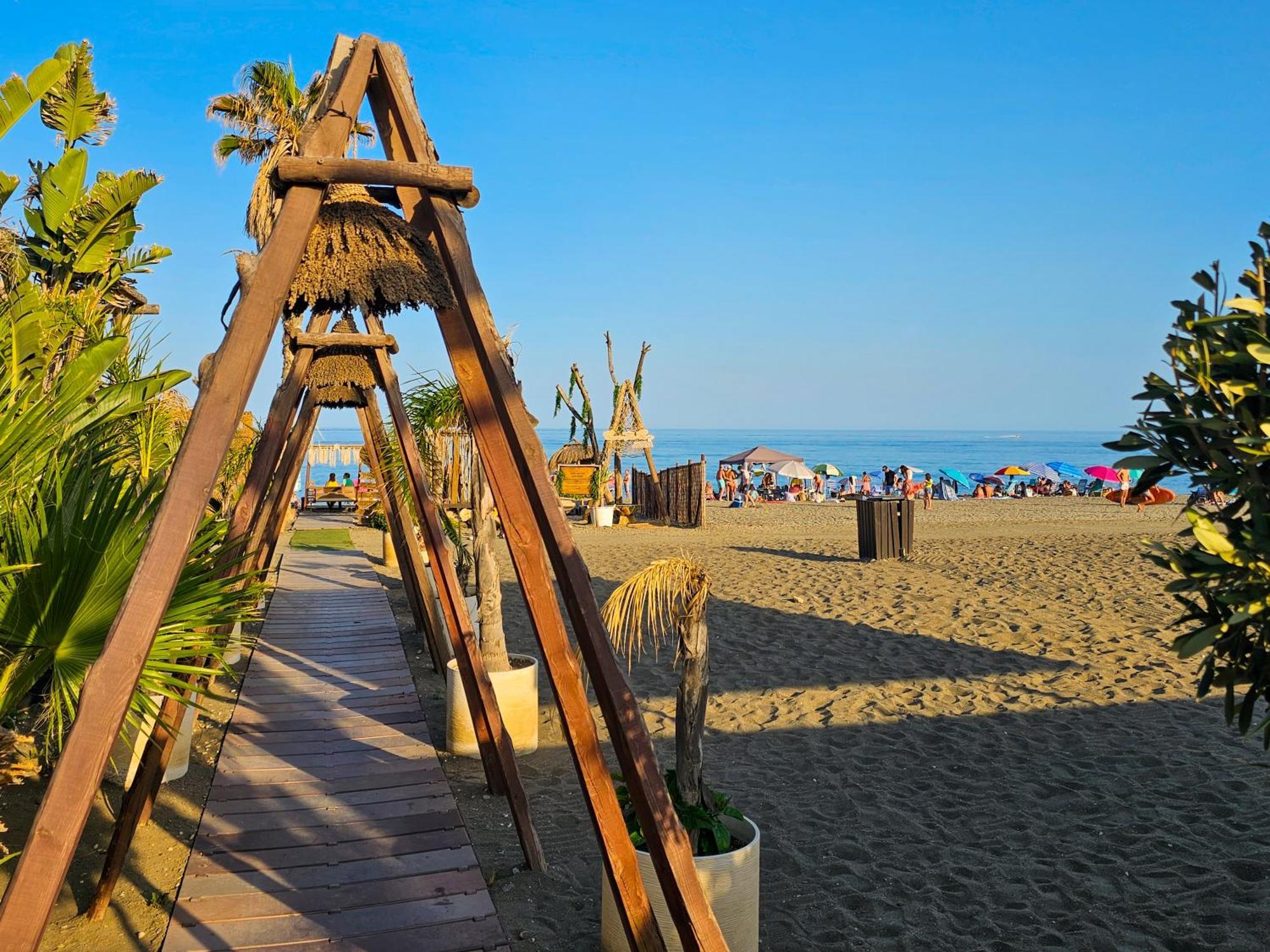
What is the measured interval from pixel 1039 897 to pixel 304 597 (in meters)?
10.1

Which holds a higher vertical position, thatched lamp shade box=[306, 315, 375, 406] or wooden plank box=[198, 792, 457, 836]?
thatched lamp shade box=[306, 315, 375, 406]

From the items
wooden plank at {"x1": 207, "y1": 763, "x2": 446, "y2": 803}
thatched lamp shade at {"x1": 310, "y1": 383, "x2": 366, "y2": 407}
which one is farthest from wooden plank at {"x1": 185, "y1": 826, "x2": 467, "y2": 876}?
thatched lamp shade at {"x1": 310, "y1": 383, "x2": 366, "y2": 407}

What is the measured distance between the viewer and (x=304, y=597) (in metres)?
11.9

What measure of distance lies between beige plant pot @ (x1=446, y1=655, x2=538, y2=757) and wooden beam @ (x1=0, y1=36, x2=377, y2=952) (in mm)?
3923

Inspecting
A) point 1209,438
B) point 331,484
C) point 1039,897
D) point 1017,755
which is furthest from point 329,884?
point 331,484

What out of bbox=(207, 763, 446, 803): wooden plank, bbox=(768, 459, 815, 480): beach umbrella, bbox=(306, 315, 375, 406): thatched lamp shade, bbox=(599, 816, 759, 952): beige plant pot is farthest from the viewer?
bbox=(768, 459, 815, 480): beach umbrella

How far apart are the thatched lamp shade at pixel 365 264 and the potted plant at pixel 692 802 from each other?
4.57 feet

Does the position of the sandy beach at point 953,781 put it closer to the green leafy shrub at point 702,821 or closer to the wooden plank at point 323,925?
the wooden plank at point 323,925

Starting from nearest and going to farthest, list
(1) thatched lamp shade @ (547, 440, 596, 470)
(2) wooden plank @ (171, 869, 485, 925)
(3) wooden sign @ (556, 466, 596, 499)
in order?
1. (2) wooden plank @ (171, 869, 485, 925)
2. (3) wooden sign @ (556, 466, 596, 499)
3. (1) thatched lamp shade @ (547, 440, 596, 470)

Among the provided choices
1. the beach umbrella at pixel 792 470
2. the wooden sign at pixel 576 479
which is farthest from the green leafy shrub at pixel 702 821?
the beach umbrella at pixel 792 470

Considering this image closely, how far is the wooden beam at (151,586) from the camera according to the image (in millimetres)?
1942

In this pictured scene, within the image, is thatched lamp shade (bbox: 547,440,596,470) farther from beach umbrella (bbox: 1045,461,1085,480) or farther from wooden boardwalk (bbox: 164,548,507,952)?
beach umbrella (bbox: 1045,461,1085,480)

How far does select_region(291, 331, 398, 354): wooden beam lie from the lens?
6.10 m

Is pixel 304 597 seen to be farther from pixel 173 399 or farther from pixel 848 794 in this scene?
pixel 848 794
